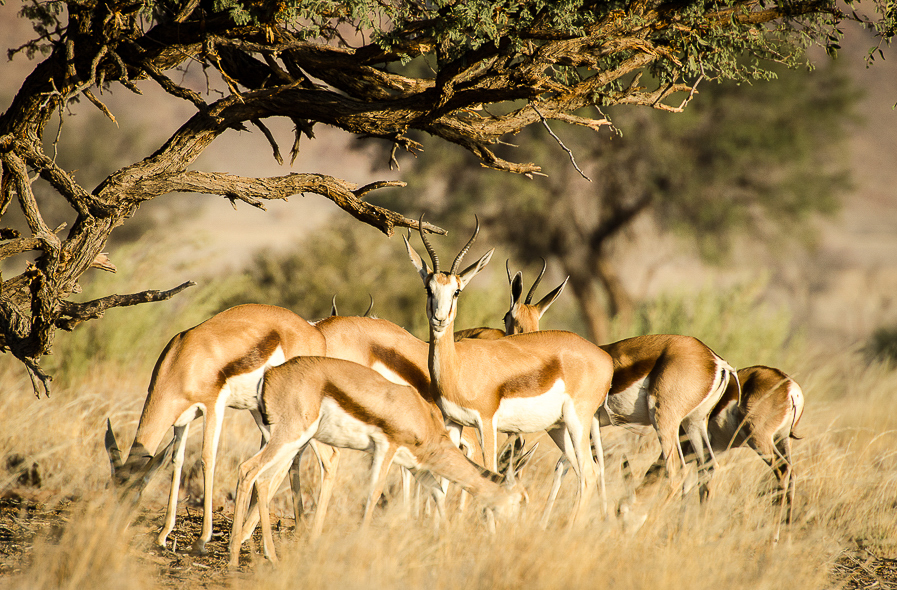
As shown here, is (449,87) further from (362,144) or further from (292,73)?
(362,144)

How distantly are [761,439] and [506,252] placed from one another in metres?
15.0

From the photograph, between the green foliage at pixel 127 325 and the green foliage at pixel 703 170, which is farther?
the green foliage at pixel 703 170

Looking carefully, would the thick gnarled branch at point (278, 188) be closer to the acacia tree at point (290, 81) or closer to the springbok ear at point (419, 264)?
the acacia tree at point (290, 81)

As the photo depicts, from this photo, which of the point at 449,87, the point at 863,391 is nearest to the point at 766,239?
the point at 863,391

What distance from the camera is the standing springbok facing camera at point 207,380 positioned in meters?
4.78

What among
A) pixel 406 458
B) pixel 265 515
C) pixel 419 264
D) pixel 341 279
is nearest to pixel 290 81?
pixel 419 264

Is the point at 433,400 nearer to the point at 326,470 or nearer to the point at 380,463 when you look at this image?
the point at 380,463

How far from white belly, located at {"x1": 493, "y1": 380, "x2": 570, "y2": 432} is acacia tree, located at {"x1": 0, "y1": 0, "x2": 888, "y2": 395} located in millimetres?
1532

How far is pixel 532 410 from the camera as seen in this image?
5551 millimetres

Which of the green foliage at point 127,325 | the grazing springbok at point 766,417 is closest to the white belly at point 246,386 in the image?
the grazing springbok at point 766,417

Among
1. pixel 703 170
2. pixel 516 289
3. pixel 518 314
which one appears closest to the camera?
pixel 518 314

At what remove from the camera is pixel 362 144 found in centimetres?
1828

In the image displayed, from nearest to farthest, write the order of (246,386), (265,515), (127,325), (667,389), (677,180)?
(265,515)
(246,386)
(667,389)
(127,325)
(677,180)

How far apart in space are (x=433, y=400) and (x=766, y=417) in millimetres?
2544
